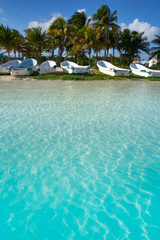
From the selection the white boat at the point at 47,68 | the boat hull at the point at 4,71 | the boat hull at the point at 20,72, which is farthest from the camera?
the boat hull at the point at 4,71

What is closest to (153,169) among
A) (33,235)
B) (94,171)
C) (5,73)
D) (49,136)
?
(94,171)

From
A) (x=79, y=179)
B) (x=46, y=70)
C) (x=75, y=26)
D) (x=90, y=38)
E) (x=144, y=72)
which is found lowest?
(x=79, y=179)

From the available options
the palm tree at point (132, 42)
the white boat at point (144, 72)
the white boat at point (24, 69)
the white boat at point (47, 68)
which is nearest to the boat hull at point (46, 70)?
the white boat at point (47, 68)

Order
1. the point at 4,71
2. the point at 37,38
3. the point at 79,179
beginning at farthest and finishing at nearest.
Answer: the point at 37,38 < the point at 4,71 < the point at 79,179

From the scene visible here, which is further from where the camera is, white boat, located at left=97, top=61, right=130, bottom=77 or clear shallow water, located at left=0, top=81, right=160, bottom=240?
white boat, located at left=97, top=61, right=130, bottom=77

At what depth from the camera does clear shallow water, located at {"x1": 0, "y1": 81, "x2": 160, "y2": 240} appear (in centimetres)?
247

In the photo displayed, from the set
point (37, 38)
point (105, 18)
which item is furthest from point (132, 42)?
point (37, 38)

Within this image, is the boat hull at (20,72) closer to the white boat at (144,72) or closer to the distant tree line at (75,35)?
the distant tree line at (75,35)

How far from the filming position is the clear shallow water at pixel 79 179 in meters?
2.47

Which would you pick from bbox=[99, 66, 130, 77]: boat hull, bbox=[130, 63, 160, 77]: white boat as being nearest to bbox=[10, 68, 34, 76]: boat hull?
bbox=[99, 66, 130, 77]: boat hull

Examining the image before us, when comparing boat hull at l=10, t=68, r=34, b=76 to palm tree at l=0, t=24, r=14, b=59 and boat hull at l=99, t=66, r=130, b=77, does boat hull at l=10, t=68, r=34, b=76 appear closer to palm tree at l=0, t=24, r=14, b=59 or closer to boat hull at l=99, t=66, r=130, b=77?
palm tree at l=0, t=24, r=14, b=59

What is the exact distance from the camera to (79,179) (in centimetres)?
342

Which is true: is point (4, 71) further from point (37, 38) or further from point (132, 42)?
point (132, 42)

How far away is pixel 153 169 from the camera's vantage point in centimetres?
375
